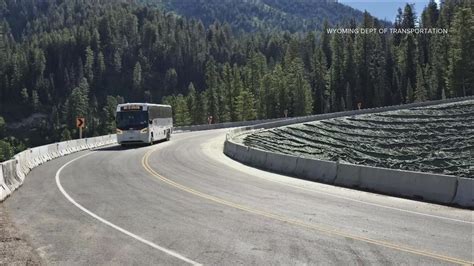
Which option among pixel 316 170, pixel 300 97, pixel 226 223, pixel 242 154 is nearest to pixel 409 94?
pixel 300 97

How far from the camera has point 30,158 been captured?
90.2 ft

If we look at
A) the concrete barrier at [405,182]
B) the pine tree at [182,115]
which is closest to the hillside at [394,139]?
the concrete barrier at [405,182]

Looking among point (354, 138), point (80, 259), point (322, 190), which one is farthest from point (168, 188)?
point (354, 138)

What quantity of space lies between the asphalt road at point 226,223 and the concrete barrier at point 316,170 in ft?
3.49

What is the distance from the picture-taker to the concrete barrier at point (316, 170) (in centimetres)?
2125

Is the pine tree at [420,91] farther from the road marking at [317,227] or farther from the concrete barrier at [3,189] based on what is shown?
the concrete barrier at [3,189]

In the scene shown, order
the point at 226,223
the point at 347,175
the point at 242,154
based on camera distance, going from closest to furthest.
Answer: the point at 226,223 → the point at 347,175 → the point at 242,154

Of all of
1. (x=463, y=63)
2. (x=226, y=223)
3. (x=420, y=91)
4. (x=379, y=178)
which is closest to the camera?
(x=226, y=223)

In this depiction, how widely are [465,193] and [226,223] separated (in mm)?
7529

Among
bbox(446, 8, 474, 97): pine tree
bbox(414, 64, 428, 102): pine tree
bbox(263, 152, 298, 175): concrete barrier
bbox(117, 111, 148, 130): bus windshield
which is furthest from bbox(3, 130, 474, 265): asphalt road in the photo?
bbox(414, 64, 428, 102): pine tree

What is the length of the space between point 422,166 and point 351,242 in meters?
22.9

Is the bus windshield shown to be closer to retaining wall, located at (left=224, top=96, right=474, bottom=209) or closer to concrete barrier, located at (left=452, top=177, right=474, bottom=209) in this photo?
retaining wall, located at (left=224, top=96, right=474, bottom=209)

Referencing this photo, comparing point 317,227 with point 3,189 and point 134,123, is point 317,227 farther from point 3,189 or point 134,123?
point 134,123

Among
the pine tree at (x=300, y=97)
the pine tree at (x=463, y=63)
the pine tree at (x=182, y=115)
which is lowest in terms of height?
the pine tree at (x=182, y=115)
